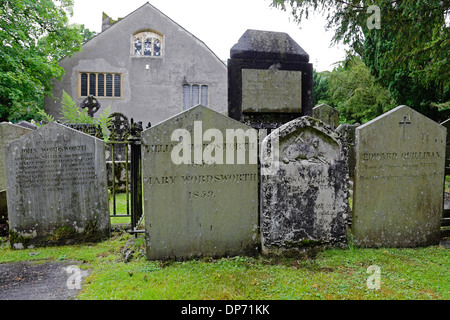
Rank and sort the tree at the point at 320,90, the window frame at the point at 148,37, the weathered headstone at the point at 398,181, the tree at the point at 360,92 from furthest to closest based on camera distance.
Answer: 1. the tree at the point at 320,90
2. the window frame at the point at 148,37
3. the tree at the point at 360,92
4. the weathered headstone at the point at 398,181

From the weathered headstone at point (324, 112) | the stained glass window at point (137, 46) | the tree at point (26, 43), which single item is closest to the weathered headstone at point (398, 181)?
the weathered headstone at point (324, 112)

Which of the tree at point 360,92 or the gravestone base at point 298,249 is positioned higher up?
the tree at point 360,92

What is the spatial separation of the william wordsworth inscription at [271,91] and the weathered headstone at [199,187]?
5.73ft

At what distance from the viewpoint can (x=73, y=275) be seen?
10.7ft

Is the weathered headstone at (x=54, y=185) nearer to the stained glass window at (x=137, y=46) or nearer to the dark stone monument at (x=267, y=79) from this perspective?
the dark stone monument at (x=267, y=79)

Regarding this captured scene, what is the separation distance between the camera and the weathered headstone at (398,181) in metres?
3.93

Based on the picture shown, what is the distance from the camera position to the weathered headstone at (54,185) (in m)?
4.12

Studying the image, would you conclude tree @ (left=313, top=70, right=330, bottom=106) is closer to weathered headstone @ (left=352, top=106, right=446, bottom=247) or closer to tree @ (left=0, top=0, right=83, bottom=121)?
tree @ (left=0, top=0, right=83, bottom=121)

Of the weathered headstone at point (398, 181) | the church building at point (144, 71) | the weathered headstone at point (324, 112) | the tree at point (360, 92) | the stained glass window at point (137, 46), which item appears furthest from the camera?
the stained glass window at point (137, 46)

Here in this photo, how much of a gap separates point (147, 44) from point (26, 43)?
692 centimetres

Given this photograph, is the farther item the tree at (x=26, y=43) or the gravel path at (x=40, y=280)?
the tree at (x=26, y=43)

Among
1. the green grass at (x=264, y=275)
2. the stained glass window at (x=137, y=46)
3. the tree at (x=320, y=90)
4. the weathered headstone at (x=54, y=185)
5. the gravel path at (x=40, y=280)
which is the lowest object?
the gravel path at (x=40, y=280)

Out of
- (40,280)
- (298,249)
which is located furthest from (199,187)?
(40,280)
